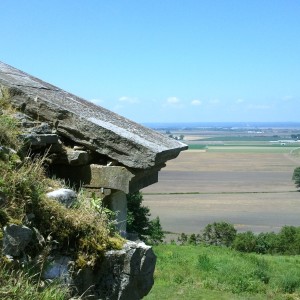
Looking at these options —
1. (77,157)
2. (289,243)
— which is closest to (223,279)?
(77,157)

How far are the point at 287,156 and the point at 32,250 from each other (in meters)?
133

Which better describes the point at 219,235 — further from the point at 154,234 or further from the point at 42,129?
the point at 42,129

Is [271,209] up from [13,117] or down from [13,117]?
down

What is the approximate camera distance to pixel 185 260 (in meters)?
16.3

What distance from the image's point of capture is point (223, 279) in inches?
548

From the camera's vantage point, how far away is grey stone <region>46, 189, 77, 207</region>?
11.5 feet

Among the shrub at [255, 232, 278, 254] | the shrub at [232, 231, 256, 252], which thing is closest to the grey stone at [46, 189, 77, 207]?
the shrub at [232, 231, 256, 252]

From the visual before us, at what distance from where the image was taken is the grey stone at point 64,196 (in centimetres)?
352

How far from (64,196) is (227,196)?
66482mm

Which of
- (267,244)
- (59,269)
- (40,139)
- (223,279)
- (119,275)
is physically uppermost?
(40,139)

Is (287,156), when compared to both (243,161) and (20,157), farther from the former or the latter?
(20,157)

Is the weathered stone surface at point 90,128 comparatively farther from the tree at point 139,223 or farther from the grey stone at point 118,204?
the tree at point 139,223

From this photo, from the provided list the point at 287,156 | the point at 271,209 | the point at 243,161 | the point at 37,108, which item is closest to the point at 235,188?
the point at 271,209

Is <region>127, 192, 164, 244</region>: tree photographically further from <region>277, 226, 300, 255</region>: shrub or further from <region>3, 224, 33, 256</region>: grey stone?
<region>3, 224, 33, 256</region>: grey stone
